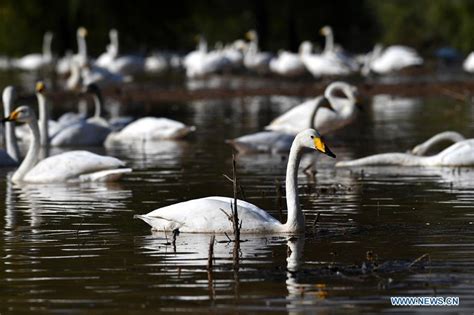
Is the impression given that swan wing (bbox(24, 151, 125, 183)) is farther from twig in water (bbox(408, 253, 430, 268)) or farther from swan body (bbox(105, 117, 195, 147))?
swan body (bbox(105, 117, 195, 147))

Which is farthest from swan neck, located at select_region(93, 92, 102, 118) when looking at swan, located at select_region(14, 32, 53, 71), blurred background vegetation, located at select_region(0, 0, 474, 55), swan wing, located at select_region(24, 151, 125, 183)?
swan, located at select_region(14, 32, 53, 71)

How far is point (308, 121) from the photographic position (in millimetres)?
20312

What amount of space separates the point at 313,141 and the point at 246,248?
1.10 meters

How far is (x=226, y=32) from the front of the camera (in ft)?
202

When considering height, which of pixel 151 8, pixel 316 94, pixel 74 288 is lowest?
pixel 74 288

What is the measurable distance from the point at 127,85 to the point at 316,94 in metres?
8.08

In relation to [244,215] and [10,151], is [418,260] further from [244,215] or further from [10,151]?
[10,151]

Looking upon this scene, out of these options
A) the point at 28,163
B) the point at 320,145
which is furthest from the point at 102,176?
the point at 320,145

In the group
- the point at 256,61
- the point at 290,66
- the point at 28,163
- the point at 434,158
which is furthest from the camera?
the point at 256,61

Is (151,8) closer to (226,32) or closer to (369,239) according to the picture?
(226,32)

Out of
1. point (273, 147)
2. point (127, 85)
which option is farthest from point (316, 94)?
point (273, 147)

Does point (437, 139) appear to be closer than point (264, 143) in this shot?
Yes

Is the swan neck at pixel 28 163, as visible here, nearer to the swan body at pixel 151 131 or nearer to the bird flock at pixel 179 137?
the bird flock at pixel 179 137

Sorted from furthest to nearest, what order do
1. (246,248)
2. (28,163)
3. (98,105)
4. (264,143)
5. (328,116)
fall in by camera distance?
(98,105) < (328,116) < (264,143) < (28,163) < (246,248)
